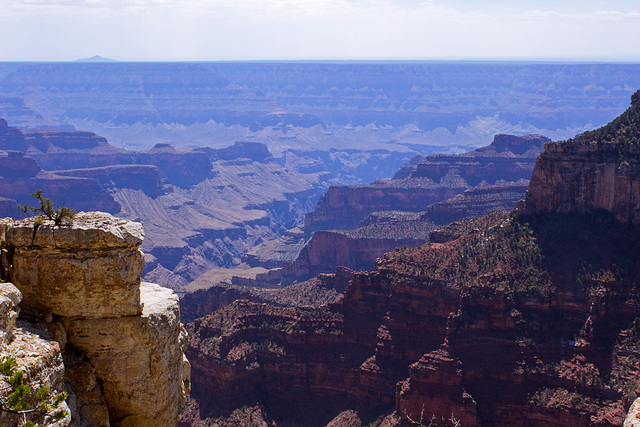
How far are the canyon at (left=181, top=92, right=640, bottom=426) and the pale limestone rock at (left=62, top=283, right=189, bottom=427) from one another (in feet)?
88.4

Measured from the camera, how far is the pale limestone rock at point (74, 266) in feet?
51.5

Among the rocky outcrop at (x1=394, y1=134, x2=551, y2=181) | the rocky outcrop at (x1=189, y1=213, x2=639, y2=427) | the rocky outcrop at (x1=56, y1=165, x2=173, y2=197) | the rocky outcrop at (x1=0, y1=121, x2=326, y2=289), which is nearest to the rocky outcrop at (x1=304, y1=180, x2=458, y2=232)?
the rocky outcrop at (x1=394, y1=134, x2=551, y2=181)

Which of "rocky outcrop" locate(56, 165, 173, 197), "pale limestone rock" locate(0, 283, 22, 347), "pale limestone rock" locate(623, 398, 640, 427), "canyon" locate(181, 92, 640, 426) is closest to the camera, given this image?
"pale limestone rock" locate(623, 398, 640, 427)

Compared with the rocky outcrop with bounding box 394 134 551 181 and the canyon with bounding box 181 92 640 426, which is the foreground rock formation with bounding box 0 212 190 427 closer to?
the canyon with bounding box 181 92 640 426

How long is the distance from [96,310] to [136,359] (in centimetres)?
142

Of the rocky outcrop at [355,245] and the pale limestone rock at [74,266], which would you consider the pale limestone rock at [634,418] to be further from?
the rocky outcrop at [355,245]

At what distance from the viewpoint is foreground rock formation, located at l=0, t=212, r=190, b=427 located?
15.7m

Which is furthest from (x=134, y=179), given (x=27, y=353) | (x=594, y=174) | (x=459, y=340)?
(x=27, y=353)

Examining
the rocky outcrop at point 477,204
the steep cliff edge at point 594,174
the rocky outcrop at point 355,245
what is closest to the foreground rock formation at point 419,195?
the rocky outcrop at point 477,204

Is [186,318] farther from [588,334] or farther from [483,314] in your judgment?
[588,334]

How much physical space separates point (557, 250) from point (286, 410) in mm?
19710

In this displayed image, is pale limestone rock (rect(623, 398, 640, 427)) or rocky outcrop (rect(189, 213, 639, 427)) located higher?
pale limestone rock (rect(623, 398, 640, 427))

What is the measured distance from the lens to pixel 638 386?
38.6 m

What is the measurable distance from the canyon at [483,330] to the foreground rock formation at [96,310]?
27637mm
